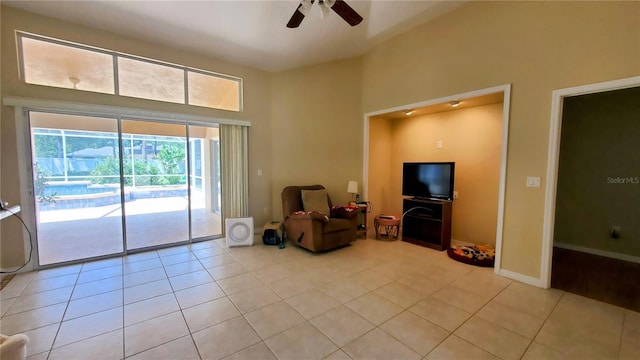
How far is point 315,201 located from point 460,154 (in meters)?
2.66

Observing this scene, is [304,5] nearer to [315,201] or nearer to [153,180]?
[315,201]

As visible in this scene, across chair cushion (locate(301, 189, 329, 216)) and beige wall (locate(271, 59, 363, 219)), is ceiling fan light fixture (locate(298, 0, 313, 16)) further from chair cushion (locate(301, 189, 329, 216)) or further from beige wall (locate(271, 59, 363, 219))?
chair cushion (locate(301, 189, 329, 216))

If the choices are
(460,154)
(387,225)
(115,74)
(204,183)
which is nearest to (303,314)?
(387,225)

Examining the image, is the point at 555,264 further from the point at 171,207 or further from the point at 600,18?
the point at 171,207

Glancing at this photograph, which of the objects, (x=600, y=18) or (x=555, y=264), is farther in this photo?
(x=555, y=264)

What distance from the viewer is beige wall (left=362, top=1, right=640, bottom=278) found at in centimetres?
236

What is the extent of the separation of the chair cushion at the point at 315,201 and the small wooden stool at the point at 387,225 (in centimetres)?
98

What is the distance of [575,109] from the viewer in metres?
3.87

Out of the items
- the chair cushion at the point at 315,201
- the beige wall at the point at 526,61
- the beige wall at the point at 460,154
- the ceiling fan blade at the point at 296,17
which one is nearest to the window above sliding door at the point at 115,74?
the chair cushion at the point at 315,201

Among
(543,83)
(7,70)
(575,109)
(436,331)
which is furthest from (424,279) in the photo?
(7,70)

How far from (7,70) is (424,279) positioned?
5.63 m

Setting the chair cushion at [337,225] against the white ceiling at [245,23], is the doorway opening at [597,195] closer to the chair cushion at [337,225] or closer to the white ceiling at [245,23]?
the chair cushion at [337,225]

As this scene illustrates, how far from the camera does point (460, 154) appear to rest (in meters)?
4.27

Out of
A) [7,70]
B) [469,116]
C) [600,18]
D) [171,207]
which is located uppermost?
[600,18]
